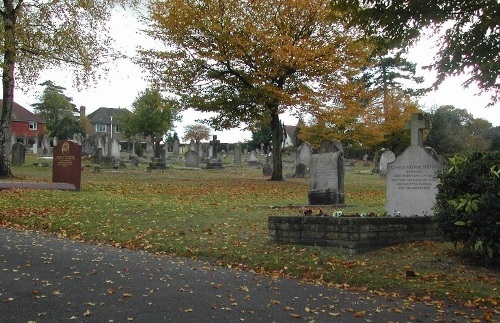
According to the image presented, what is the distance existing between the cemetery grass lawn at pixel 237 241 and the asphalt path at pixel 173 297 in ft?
1.47

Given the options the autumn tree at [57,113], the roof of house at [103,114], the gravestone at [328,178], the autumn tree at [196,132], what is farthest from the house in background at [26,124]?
the gravestone at [328,178]

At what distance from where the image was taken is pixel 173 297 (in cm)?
557

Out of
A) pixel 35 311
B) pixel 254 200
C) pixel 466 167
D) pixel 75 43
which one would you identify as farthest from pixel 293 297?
pixel 75 43

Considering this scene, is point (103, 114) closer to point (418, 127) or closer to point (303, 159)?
point (303, 159)

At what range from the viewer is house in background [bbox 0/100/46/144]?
82.1 metres

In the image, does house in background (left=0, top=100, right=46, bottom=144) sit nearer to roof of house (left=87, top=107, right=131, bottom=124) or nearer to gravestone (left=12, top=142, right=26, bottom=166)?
roof of house (left=87, top=107, right=131, bottom=124)

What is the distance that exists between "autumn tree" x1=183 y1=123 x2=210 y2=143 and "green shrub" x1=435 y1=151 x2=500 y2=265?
102612 mm

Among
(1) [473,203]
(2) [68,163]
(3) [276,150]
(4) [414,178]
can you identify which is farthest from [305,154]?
(1) [473,203]

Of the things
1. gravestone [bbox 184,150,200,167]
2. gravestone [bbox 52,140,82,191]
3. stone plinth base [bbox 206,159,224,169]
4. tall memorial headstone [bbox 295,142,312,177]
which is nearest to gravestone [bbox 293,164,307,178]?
tall memorial headstone [bbox 295,142,312,177]

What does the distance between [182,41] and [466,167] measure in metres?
19.4

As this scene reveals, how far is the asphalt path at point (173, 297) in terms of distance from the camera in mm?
4961

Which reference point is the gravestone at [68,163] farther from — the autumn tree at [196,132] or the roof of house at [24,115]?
Answer: the autumn tree at [196,132]

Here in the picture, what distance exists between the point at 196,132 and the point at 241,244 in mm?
102605

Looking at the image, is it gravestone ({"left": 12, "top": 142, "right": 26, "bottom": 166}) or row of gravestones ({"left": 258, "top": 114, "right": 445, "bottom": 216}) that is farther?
gravestone ({"left": 12, "top": 142, "right": 26, "bottom": 166})
